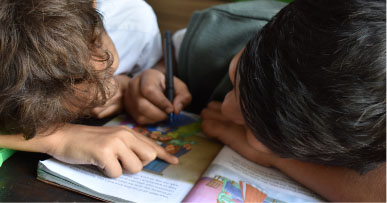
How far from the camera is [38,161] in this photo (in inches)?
22.5

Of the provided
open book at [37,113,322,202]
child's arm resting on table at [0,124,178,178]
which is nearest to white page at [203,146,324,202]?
open book at [37,113,322,202]

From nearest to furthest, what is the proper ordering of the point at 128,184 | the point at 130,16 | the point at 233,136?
1. the point at 128,184
2. the point at 233,136
3. the point at 130,16

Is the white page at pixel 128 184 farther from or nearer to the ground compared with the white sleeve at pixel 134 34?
nearer to the ground

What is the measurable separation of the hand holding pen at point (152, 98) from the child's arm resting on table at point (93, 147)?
4.9 inches

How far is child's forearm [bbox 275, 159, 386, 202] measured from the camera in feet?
1.98

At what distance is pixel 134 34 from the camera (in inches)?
34.6

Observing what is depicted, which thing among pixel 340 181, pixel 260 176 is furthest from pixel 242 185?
pixel 340 181

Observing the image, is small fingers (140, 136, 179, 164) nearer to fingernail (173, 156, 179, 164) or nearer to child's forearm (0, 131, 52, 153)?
fingernail (173, 156, 179, 164)

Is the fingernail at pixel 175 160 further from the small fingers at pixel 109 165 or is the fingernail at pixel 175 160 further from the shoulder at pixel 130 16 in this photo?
the shoulder at pixel 130 16

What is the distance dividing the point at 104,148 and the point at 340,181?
1.33ft

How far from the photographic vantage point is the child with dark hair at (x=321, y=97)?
0.45 metres

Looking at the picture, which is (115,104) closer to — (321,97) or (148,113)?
(148,113)

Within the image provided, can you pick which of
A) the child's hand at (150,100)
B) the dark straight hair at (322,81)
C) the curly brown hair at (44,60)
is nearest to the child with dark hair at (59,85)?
the curly brown hair at (44,60)

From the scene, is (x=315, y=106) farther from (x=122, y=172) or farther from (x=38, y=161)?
(x=38, y=161)
